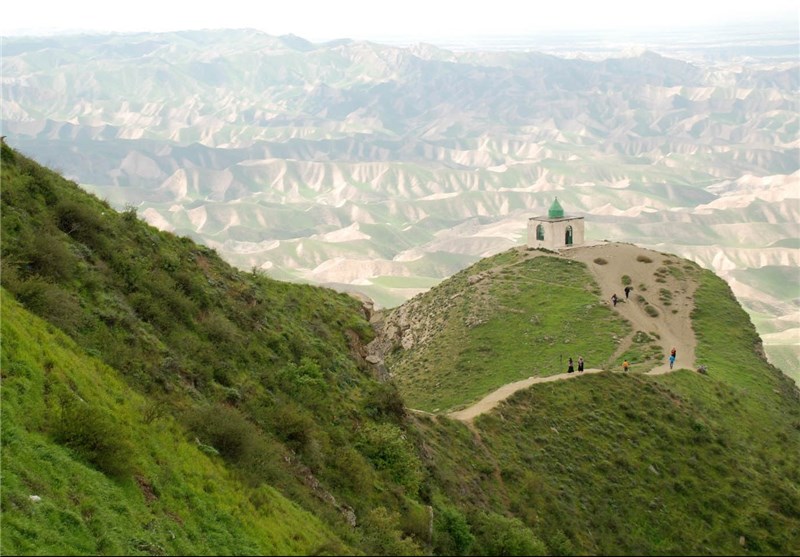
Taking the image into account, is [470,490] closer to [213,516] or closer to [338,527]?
[338,527]

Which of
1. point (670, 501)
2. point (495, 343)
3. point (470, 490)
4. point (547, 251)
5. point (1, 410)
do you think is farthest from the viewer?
point (547, 251)

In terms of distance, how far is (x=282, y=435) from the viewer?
19438 mm

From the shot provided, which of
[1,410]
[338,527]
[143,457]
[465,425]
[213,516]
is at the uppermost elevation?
[1,410]

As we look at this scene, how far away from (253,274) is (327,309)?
3.01 metres

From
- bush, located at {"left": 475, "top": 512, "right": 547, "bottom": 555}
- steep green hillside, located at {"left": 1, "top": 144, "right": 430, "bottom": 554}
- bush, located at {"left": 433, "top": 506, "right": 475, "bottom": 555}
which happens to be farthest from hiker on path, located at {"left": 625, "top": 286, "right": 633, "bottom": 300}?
bush, located at {"left": 433, "top": 506, "right": 475, "bottom": 555}

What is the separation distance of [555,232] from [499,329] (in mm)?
19978

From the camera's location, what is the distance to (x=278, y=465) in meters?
17.5

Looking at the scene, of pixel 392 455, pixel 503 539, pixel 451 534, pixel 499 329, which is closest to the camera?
pixel 451 534

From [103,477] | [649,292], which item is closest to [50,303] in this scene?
[103,477]

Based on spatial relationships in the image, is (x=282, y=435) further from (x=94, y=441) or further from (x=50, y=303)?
(x=94, y=441)

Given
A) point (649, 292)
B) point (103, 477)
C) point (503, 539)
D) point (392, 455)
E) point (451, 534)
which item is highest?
point (103, 477)

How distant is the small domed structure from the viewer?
234 feet

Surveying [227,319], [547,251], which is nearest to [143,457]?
[227,319]

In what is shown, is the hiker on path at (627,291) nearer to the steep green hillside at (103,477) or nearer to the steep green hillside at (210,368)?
the steep green hillside at (210,368)
